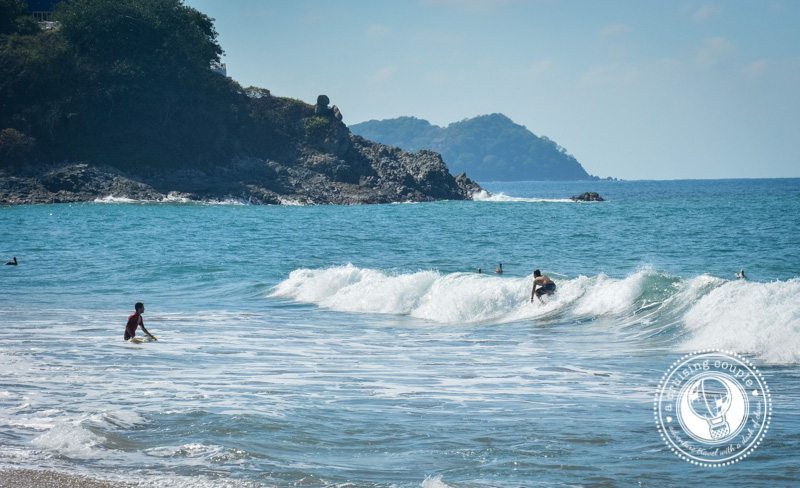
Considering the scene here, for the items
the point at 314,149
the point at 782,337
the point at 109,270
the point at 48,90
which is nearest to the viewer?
the point at 782,337

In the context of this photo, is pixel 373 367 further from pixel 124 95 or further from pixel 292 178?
pixel 124 95

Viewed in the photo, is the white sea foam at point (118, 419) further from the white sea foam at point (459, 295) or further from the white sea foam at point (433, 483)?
the white sea foam at point (459, 295)

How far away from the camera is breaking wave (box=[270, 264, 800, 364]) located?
17.0 meters

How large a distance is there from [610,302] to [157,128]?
93641 millimetres

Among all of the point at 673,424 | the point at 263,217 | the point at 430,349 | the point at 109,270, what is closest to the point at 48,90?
the point at 263,217

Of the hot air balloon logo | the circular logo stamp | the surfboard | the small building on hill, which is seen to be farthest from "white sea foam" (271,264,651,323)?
the small building on hill

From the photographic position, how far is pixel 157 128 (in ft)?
357

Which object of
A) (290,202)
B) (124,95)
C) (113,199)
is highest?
(124,95)

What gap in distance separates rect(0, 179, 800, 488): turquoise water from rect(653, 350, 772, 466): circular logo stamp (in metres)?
0.20

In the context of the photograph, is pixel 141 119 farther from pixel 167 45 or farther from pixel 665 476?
pixel 665 476

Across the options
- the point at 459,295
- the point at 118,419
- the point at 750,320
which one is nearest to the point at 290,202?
the point at 459,295

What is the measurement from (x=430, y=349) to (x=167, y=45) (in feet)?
313

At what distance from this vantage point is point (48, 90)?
102 meters

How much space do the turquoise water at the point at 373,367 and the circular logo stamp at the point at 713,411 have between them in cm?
20
